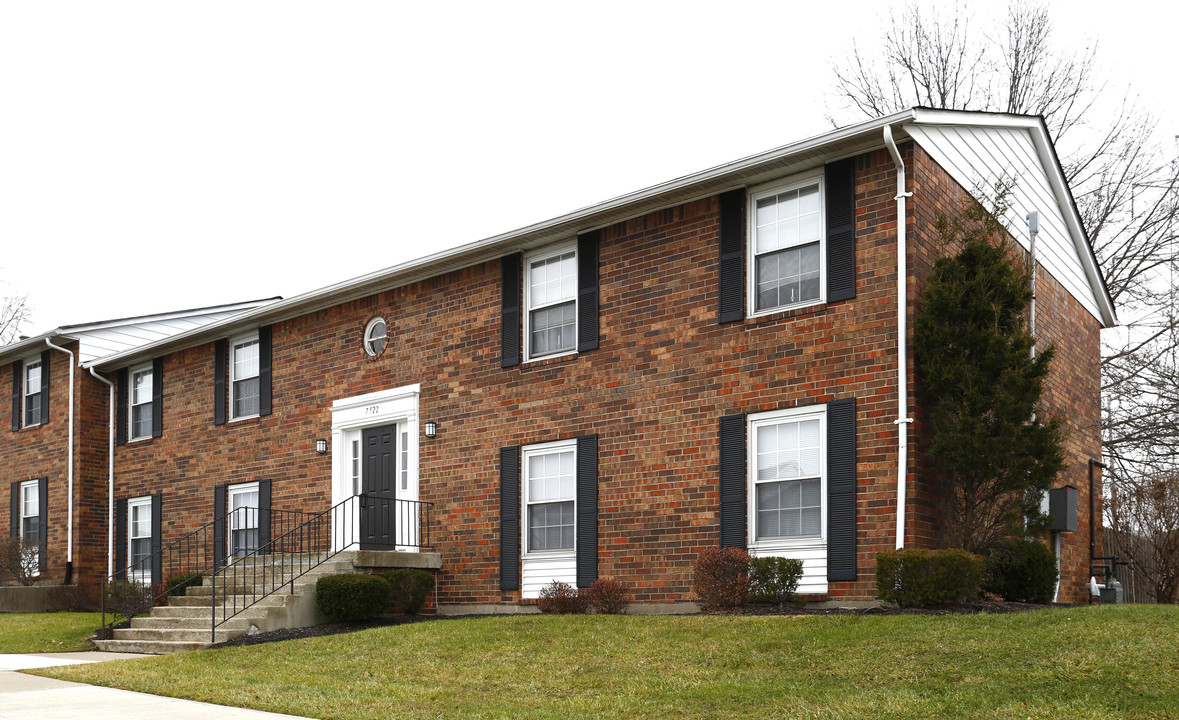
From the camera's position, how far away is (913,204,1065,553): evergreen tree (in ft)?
36.9

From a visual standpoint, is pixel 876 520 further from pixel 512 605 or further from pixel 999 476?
pixel 512 605

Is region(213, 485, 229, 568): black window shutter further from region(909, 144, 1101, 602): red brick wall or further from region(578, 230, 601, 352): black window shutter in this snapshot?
region(909, 144, 1101, 602): red brick wall

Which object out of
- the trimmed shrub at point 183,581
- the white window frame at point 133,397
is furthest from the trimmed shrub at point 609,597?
the white window frame at point 133,397

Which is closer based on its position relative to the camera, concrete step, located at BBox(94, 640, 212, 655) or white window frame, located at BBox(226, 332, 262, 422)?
concrete step, located at BBox(94, 640, 212, 655)

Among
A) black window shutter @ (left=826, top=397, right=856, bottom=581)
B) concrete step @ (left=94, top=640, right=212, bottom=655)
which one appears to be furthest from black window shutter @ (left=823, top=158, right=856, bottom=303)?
concrete step @ (left=94, top=640, right=212, bottom=655)

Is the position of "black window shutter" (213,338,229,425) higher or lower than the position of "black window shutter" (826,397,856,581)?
higher

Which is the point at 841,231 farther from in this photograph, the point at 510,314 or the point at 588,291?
the point at 510,314

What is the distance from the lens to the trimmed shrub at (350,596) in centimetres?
1390

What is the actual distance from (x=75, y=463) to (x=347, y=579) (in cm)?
1054

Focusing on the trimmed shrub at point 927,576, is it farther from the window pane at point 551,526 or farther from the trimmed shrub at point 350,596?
the trimmed shrub at point 350,596

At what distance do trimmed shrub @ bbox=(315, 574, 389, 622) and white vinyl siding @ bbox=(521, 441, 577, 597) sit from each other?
1.87 meters

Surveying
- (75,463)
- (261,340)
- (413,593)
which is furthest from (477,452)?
(75,463)

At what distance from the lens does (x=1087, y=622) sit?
9.35 metres

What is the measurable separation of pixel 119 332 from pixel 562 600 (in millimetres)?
13901
